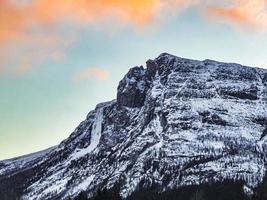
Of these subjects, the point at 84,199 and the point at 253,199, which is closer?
the point at 84,199

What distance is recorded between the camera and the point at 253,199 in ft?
465

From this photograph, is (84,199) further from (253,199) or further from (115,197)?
(253,199)

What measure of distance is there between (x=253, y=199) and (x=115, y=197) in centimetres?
2411

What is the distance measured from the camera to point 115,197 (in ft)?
446

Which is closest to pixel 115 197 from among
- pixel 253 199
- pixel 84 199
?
pixel 84 199

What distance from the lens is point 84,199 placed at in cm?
13138

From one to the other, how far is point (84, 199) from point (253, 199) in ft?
98.5

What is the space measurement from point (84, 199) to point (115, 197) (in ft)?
21.6
